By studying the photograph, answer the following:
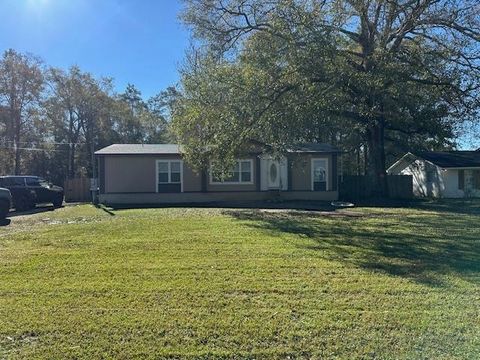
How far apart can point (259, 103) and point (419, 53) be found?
7598 millimetres

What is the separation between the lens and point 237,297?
5.45 meters

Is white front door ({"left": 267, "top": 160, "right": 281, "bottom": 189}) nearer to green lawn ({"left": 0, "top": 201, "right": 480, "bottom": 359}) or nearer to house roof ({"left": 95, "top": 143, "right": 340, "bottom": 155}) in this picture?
house roof ({"left": 95, "top": 143, "right": 340, "bottom": 155})

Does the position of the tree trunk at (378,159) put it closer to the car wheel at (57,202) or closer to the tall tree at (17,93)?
the car wheel at (57,202)

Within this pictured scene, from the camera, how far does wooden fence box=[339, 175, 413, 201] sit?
26.0 m

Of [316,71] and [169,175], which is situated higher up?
[316,71]

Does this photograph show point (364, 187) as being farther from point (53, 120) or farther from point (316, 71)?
point (53, 120)

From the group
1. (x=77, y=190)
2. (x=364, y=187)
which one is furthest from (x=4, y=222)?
(x=364, y=187)

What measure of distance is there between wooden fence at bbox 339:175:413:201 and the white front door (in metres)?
4.07

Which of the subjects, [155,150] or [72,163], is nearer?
[155,150]

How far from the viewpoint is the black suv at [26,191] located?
64.3 ft

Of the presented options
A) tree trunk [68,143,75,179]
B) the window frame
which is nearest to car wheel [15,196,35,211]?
tree trunk [68,143,75,179]

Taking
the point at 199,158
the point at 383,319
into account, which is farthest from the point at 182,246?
the point at 199,158

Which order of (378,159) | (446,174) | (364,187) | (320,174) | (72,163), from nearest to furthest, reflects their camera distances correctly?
1. (378,159)
2. (320,174)
3. (364,187)
4. (446,174)
5. (72,163)

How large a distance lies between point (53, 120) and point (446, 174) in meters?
34.6
